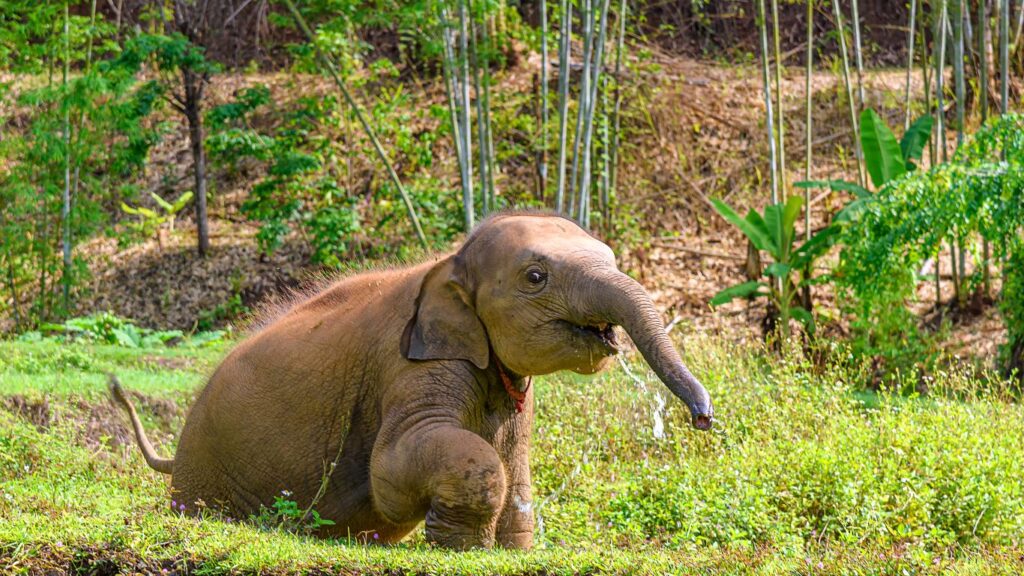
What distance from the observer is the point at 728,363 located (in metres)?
10.7

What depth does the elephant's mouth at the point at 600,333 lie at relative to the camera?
5.45 metres

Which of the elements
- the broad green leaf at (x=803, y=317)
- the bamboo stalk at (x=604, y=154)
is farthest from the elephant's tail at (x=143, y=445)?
the bamboo stalk at (x=604, y=154)

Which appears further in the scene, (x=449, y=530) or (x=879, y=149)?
(x=879, y=149)

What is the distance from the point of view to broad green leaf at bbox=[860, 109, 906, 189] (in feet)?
44.7

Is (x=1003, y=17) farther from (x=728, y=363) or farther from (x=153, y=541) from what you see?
(x=153, y=541)

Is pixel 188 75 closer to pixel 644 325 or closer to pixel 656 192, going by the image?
pixel 656 192

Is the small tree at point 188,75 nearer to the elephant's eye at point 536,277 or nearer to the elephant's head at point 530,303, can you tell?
the elephant's head at point 530,303

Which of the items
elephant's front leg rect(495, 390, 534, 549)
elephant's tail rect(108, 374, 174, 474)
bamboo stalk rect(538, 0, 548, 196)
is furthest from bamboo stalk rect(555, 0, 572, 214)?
elephant's front leg rect(495, 390, 534, 549)

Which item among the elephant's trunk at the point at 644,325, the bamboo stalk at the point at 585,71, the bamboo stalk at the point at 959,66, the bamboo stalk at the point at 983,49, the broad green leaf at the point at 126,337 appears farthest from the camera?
the broad green leaf at the point at 126,337

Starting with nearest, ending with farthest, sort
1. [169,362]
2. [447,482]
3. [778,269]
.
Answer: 1. [447,482]
2. [169,362]
3. [778,269]

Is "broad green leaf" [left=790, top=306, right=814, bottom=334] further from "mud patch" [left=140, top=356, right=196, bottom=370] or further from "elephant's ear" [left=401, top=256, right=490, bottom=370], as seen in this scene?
"elephant's ear" [left=401, top=256, right=490, bottom=370]

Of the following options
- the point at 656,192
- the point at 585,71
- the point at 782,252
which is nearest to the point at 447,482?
the point at 585,71

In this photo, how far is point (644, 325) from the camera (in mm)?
5027

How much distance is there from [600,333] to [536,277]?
353 mm
